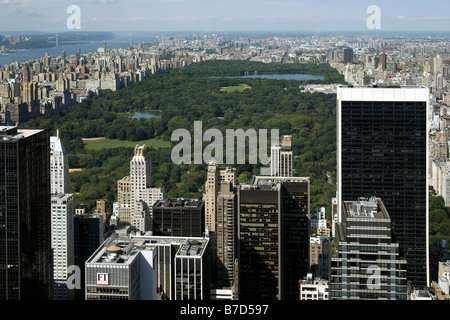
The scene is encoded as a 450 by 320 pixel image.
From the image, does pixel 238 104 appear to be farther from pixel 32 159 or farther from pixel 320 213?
pixel 32 159

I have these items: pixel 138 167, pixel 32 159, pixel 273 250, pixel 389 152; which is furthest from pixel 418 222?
pixel 32 159

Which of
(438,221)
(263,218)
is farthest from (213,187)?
(438,221)

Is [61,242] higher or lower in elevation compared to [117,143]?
lower

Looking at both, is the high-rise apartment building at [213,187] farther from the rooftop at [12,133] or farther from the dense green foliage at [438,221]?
the rooftop at [12,133]

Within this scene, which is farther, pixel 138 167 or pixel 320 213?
pixel 138 167

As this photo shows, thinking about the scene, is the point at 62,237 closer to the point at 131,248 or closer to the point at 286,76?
the point at 131,248

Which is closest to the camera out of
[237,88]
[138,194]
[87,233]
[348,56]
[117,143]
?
[87,233]

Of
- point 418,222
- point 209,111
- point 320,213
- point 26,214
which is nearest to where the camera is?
point 26,214
